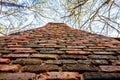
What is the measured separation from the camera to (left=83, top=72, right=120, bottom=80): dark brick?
1.24m

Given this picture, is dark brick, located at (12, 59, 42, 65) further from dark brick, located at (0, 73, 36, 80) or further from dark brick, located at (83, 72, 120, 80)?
dark brick, located at (83, 72, 120, 80)

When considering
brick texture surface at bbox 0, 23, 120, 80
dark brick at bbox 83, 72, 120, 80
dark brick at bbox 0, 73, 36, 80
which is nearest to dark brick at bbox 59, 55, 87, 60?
brick texture surface at bbox 0, 23, 120, 80

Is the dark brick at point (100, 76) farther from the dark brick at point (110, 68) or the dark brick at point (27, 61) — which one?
the dark brick at point (27, 61)

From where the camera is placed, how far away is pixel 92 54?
194 centimetres

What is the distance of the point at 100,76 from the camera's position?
1277 millimetres

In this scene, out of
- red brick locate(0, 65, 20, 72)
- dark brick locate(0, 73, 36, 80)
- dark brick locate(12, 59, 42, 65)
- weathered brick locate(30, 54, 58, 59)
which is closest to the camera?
dark brick locate(0, 73, 36, 80)

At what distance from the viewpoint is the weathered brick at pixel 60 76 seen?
1.24m

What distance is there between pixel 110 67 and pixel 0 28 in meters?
7.57

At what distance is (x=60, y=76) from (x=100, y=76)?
0.79 feet

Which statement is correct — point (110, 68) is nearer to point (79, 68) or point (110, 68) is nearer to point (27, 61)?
point (79, 68)

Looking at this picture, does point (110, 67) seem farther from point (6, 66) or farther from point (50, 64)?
point (6, 66)

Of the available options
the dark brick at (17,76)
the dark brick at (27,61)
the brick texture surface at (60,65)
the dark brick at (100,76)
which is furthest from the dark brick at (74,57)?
the dark brick at (17,76)

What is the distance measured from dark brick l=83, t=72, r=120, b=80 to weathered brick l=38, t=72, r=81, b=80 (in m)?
0.05

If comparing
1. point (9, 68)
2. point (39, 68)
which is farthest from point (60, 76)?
point (9, 68)
